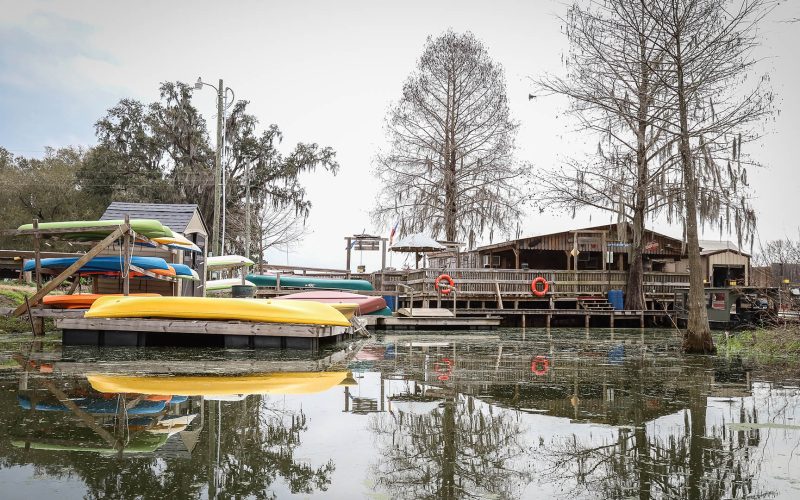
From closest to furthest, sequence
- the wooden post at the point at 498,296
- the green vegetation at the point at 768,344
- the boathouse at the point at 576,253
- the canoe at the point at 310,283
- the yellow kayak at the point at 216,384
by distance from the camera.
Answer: the yellow kayak at the point at 216,384, the green vegetation at the point at 768,344, the canoe at the point at 310,283, the wooden post at the point at 498,296, the boathouse at the point at 576,253

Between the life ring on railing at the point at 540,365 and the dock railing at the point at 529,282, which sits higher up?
the dock railing at the point at 529,282

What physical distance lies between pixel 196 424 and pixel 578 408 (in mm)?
3018

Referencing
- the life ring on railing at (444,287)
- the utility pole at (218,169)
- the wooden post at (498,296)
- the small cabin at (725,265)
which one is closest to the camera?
the utility pole at (218,169)

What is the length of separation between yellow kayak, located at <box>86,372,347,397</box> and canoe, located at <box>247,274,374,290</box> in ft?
52.8

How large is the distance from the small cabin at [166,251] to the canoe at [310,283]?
226 cm

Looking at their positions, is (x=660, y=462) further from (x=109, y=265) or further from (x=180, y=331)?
(x=109, y=265)

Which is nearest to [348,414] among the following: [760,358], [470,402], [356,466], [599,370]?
[470,402]

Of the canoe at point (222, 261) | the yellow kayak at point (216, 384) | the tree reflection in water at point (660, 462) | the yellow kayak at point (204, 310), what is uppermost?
the canoe at point (222, 261)

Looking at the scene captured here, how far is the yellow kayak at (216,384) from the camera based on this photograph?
6.24m

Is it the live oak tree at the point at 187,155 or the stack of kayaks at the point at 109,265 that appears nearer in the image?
the stack of kayaks at the point at 109,265

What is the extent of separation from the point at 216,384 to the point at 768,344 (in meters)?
9.22

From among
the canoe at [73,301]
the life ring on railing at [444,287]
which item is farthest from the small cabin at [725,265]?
the canoe at [73,301]

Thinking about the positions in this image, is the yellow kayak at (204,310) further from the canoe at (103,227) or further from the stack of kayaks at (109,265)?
the stack of kayaks at (109,265)

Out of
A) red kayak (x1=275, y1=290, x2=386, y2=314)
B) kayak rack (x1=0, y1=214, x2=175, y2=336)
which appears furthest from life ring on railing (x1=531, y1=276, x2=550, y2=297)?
kayak rack (x1=0, y1=214, x2=175, y2=336)
